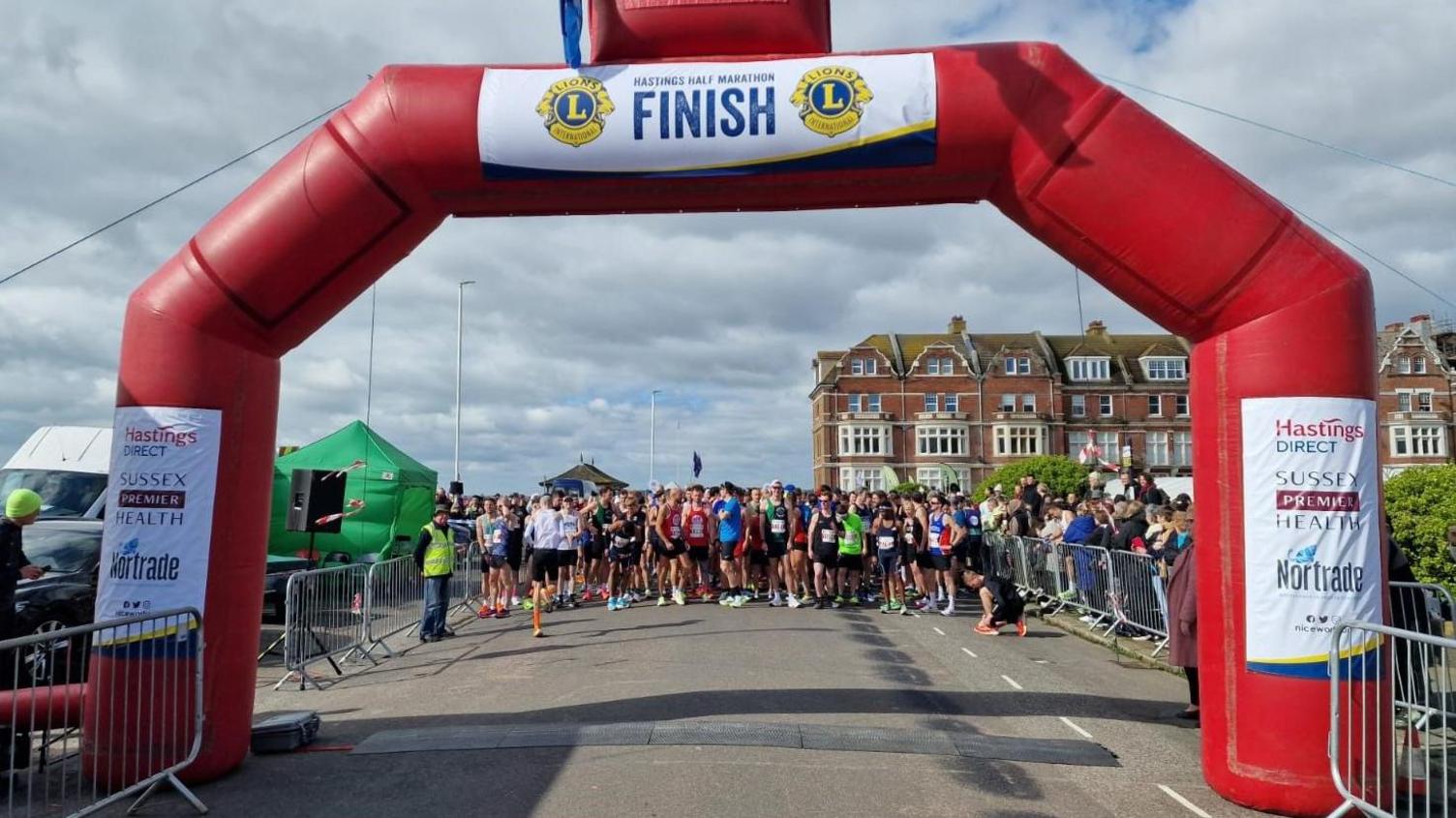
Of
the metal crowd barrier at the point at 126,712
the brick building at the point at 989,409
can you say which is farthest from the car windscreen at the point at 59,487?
the brick building at the point at 989,409

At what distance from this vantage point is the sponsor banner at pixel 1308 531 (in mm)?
5578

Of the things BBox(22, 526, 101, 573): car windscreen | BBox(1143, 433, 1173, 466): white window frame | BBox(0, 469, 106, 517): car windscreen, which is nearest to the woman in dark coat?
BBox(22, 526, 101, 573): car windscreen

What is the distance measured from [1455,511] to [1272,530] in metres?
8.49

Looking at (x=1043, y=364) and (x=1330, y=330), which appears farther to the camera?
(x=1043, y=364)

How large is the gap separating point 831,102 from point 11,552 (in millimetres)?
6219

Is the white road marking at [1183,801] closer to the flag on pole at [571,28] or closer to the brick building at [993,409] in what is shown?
the flag on pole at [571,28]

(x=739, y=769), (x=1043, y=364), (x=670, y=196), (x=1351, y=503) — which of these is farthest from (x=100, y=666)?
(x=1043, y=364)

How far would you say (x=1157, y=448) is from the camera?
66688mm

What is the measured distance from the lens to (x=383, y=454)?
65.0 ft

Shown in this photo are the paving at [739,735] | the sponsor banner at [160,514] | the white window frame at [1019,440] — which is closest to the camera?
the paving at [739,735]

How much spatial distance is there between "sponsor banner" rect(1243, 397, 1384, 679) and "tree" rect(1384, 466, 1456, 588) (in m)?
7.74

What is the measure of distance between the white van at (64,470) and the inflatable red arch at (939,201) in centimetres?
899

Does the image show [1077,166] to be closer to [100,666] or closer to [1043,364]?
[100,666]

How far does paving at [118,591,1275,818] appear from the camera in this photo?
5.54m
